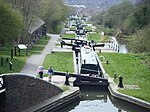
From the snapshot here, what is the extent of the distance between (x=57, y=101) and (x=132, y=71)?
1367 centimetres

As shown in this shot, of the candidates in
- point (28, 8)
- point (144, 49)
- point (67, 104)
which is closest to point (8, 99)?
point (67, 104)

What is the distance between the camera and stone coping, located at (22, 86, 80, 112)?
2306 cm

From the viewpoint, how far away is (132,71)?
37.0 m

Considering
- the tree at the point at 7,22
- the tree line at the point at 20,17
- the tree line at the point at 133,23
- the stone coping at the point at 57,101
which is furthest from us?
the tree line at the point at 133,23

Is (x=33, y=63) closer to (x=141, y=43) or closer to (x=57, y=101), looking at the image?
(x=57, y=101)

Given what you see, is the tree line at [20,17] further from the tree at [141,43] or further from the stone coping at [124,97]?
the tree at [141,43]

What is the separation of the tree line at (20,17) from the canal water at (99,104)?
10994 millimetres

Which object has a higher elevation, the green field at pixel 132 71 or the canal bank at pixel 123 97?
→ the green field at pixel 132 71

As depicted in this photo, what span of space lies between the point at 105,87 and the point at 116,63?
37.0ft

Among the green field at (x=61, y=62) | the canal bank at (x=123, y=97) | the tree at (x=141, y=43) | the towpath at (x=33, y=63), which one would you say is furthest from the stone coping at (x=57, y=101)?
the tree at (x=141, y=43)

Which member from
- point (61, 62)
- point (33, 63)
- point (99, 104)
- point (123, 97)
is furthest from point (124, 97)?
point (61, 62)

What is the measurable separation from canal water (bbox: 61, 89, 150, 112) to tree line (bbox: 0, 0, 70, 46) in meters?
11.0

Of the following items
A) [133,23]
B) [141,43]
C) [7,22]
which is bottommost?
[141,43]

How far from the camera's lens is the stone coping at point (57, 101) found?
23062 millimetres
